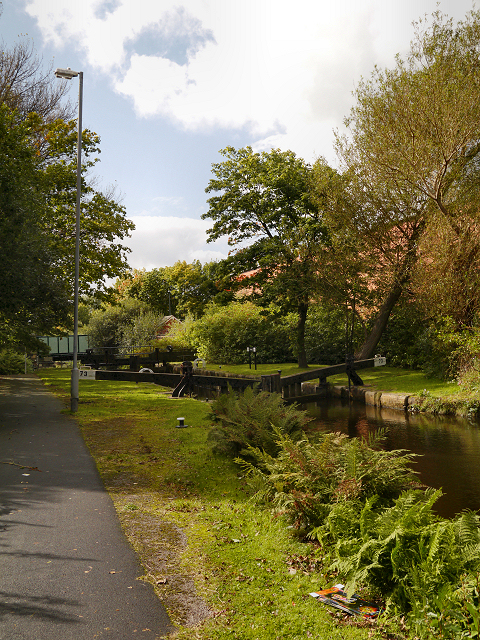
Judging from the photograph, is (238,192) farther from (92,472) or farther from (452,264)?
(92,472)

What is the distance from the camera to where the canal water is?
7871 millimetres

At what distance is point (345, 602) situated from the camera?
3.98 m

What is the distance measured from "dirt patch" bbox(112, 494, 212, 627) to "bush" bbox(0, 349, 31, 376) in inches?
992

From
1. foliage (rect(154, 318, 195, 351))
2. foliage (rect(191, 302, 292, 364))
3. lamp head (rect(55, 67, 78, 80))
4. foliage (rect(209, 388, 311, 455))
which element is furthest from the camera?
foliage (rect(154, 318, 195, 351))

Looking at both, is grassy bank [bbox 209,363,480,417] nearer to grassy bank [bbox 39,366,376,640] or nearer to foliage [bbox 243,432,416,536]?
grassy bank [bbox 39,366,376,640]

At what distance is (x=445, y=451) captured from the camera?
34.6ft

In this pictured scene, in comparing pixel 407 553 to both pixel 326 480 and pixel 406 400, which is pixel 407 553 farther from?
pixel 406 400

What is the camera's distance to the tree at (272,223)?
23797 millimetres

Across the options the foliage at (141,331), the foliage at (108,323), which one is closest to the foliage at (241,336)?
the foliage at (141,331)

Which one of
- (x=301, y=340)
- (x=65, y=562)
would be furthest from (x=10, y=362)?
(x=65, y=562)

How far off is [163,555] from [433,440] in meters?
8.66

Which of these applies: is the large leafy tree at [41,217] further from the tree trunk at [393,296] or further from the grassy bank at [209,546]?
the tree trunk at [393,296]

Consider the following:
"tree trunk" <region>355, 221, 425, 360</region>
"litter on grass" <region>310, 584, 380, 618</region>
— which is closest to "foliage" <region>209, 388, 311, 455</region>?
"litter on grass" <region>310, 584, 380, 618</region>

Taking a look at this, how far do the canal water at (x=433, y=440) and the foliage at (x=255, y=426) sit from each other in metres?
1.73
